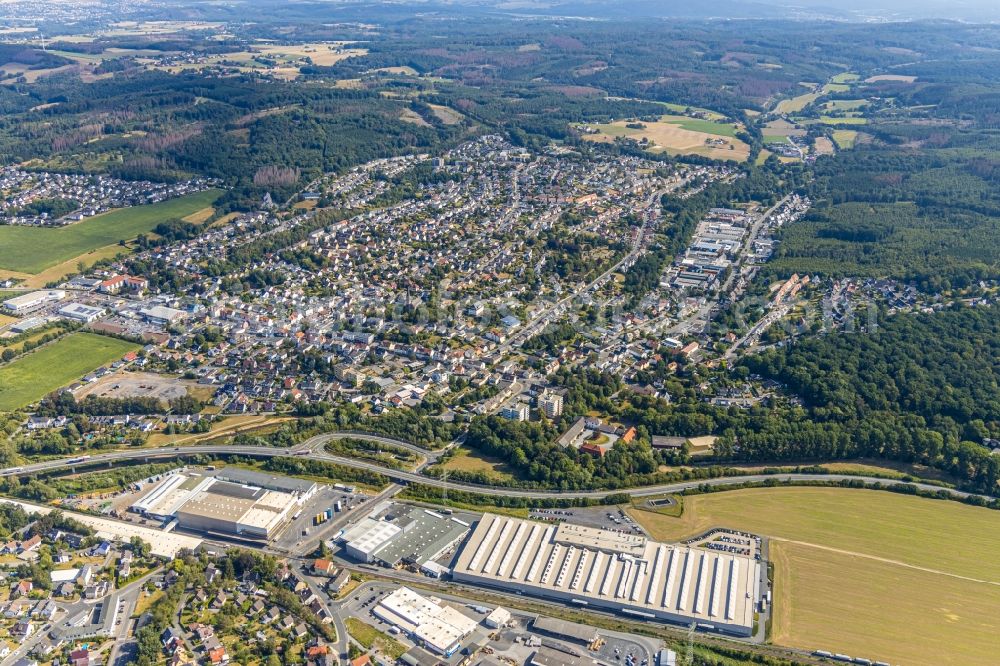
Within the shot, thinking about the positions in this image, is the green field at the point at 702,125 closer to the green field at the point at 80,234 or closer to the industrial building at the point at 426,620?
the green field at the point at 80,234

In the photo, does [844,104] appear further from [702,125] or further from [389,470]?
[389,470]

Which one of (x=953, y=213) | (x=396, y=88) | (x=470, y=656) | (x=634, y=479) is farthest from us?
(x=396, y=88)

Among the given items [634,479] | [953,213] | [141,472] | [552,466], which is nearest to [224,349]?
[141,472]

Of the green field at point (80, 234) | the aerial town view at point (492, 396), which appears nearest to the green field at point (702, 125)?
the aerial town view at point (492, 396)

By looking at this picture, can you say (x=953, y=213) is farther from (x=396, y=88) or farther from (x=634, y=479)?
(x=396, y=88)

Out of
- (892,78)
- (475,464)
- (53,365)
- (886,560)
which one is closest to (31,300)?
(53,365)

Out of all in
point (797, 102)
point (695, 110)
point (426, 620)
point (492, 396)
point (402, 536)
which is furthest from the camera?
point (797, 102)
